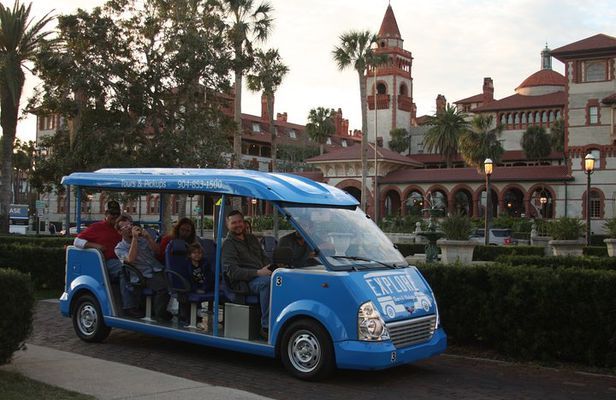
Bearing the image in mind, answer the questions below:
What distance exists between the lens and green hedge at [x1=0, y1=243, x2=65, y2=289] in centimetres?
1566

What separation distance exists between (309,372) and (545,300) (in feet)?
10.8

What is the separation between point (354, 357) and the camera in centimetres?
715

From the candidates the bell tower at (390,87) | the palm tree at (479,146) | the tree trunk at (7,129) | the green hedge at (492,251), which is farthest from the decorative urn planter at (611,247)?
the bell tower at (390,87)

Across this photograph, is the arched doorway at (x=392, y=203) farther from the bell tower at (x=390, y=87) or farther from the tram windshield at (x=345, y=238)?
the tram windshield at (x=345, y=238)

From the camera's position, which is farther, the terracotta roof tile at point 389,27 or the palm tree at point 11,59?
the terracotta roof tile at point 389,27

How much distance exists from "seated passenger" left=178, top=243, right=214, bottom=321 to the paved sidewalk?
4.87 feet

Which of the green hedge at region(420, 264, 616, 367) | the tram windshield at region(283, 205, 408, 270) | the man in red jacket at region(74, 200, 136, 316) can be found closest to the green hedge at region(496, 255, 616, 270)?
the green hedge at region(420, 264, 616, 367)

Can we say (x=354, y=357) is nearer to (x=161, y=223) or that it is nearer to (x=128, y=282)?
(x=128, y=282)

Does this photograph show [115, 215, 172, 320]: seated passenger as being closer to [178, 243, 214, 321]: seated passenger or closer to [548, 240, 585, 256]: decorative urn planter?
[178, 243, 214, 321]: seated passenger

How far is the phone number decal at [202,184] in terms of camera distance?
8523 mm

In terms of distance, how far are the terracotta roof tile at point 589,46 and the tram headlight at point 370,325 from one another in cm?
5032

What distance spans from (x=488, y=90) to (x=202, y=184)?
316 ft

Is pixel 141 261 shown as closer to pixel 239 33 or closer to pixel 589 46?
pixel 239 33

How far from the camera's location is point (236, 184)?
834 centimetres
